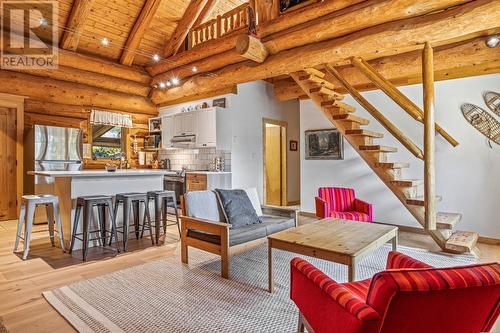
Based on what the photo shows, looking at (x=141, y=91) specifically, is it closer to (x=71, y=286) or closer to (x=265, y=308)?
(x=71, y=286)

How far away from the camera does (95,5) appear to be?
612 centimetres

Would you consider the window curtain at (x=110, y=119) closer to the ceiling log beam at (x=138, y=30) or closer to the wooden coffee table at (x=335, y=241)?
the ceiling log beam at (x=138, y=30)

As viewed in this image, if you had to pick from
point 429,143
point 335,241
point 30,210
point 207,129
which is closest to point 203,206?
point 335,241

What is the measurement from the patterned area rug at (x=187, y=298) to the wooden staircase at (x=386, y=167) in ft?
1.22

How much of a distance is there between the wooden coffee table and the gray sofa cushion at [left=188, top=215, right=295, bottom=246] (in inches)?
19.1

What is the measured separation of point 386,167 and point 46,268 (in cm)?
451

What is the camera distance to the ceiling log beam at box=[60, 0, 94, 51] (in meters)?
5.79

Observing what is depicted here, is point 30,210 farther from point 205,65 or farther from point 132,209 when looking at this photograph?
point 205,65

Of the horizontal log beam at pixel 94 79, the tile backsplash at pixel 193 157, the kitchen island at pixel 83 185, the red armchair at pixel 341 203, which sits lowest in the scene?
the red armchair at pixel 341 203

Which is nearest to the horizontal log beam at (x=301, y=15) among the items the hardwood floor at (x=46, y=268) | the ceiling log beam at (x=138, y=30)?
the ceiling log beam at (x=138, y=30)

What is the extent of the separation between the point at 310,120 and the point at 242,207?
3478 mm

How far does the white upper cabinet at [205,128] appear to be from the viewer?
6.29 m

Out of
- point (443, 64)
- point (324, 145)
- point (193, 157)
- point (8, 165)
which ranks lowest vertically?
point (8, 165)

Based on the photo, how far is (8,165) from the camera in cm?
588
